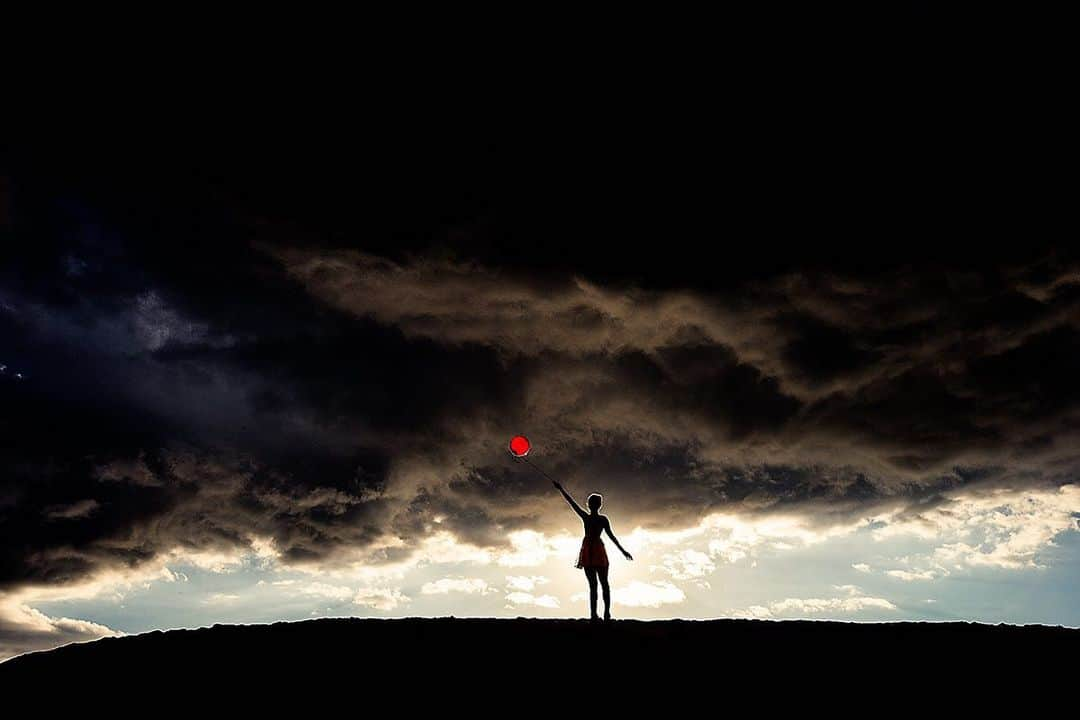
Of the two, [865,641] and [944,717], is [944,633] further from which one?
[944,717]

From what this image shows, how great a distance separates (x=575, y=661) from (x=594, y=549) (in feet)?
7.97

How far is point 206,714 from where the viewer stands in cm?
1349

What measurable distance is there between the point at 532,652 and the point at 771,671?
4274mm

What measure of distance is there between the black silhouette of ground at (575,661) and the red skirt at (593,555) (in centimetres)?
127

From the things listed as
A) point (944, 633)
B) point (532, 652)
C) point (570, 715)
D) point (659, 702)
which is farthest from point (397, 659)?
point (944, 633)

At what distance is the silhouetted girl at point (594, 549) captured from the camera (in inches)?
648

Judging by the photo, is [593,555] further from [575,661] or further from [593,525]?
[575,661]

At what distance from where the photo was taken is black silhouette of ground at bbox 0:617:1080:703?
1373 cm

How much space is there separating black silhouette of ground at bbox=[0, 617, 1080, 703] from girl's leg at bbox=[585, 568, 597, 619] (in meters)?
0.32

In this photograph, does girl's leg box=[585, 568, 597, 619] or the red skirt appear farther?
girl's leg box=[585, 568, 597, 619]

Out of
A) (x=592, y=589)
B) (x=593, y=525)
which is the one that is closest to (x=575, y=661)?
(x=592, y=589)

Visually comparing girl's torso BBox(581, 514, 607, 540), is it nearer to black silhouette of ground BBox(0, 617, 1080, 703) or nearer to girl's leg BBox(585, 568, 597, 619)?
girl's leg BBox(585, 568, 597, 619)

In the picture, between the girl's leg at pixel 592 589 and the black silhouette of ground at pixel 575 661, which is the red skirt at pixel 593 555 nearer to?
the girl's leg at pixel 592 589

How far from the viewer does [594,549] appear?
16.5m
